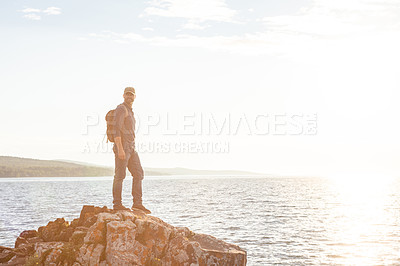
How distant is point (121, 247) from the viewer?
12750 millimetres

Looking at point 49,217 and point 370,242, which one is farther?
point 49,217

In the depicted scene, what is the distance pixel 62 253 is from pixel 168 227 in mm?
3324

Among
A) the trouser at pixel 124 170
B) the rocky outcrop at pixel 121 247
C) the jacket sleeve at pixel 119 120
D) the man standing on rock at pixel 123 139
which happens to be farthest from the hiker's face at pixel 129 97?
the rocky outcrop at pixel 121 247

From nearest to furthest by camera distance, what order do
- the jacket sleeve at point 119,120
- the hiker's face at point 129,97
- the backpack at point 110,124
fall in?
the jacket sleeve at point 119,120, the backpack at point 110,124, the hiker's face at point 129,97

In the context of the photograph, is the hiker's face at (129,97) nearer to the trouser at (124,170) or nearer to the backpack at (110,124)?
the backpack at (110,124)

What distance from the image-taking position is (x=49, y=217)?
44.0 metres

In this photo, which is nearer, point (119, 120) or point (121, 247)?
point (121, 247)

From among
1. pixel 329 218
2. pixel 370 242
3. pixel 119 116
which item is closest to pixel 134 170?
pixel 119 116

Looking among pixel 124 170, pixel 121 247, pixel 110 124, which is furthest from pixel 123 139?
pixel 121 247

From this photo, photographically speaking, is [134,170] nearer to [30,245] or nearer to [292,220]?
[30,245]

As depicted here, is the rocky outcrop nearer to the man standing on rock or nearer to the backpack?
the man standing on rock

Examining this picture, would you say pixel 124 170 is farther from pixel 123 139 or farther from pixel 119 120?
pixel 119 120

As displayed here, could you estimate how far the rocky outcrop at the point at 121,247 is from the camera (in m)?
12.7

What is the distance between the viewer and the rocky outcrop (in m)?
12.7
